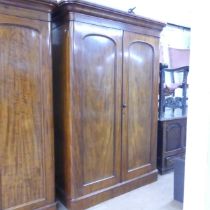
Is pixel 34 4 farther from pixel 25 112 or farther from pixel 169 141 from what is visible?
pixel 169 141

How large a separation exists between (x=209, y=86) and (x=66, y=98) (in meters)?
1.35

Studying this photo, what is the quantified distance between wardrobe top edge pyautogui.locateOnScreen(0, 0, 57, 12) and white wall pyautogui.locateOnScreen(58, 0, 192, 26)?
3.64ft

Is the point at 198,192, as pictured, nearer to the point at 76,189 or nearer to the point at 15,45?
the point at 76,189

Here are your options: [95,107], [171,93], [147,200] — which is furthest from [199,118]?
[171,93]

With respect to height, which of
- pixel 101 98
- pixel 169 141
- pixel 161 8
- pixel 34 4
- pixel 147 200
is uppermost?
pixel 161 8

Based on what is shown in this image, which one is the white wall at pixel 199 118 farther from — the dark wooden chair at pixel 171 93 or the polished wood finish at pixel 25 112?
the dark wooden chair at pixel 171 93

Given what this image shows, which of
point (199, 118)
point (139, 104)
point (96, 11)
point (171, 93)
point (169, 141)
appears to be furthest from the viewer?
point (171, 93)

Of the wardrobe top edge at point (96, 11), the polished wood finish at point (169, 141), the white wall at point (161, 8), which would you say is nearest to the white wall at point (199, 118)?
the wardrobe top edge at point (96, 11)

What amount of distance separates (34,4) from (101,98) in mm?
986

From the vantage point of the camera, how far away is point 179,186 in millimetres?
2299

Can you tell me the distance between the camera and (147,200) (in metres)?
2.32

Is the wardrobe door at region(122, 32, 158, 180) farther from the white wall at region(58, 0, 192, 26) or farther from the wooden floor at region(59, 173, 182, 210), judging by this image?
the white wall at region(58, 0, 192, 26)

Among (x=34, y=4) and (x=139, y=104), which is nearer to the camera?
(x=34, y=4)

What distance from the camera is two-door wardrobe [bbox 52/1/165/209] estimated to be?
2010mm
